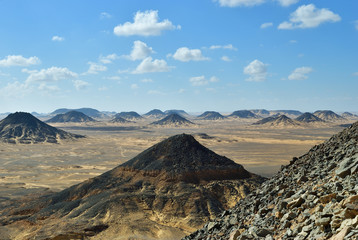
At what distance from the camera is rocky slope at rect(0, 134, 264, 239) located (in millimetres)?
29344

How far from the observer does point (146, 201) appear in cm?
3444

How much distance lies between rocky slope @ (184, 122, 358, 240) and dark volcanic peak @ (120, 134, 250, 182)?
22.0 metres

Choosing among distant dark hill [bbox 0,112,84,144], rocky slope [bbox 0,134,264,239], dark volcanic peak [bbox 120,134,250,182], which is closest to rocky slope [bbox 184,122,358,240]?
rocky slope [bbox 0,134,264,239]

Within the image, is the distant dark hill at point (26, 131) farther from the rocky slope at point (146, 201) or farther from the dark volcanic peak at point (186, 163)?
the dark volcanic peak at point (186, 163)

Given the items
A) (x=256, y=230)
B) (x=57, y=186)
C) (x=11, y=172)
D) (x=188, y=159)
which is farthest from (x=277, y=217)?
(x=11, y=172)

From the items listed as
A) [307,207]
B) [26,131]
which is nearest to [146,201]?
[307,207]

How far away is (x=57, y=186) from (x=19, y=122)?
10078 centimetres

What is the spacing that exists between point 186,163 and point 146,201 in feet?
28.1

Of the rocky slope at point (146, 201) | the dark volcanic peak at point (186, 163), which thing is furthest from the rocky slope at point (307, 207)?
the dark volcanic peak at point (186, 163)

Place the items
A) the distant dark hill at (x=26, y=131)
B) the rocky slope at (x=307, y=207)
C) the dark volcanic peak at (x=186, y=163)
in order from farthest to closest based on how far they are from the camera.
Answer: the distant dark hill at (x=26, y=131)
the dark volcanic peak at (x=186, y=163)
the rocky slope at (x=307, y=207)

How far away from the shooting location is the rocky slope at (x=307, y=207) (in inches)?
358

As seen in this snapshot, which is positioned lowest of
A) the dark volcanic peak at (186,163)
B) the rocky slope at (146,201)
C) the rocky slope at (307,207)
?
Answer: the rocky slope at (146,201)

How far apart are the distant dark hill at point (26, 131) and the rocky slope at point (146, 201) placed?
3650 inches

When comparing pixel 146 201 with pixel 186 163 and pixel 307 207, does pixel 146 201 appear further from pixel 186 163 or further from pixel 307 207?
pixel 307 207
